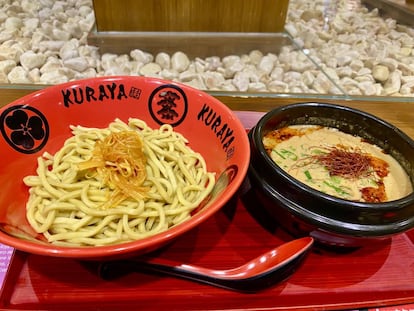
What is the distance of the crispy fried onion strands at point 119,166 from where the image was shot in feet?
3.43

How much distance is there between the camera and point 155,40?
210 centimetres

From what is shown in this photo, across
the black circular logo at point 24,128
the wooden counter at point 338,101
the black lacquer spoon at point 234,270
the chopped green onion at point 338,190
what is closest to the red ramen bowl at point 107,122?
the black circular logo at point 24,128

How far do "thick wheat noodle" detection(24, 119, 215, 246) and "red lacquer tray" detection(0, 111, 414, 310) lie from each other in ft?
0.25

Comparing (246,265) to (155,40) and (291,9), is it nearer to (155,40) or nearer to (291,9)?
(155,40)

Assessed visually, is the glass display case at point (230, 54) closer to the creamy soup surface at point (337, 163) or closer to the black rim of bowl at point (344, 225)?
the creamy soup surface at point (337, 163)

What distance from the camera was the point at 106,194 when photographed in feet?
3.47

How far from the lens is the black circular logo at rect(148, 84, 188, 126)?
1.29 meters

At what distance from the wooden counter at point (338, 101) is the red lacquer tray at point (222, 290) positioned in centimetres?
72

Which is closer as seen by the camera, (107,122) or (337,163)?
(337,163)

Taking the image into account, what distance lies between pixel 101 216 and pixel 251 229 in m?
0.42

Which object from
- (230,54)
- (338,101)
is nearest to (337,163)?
(338,101)

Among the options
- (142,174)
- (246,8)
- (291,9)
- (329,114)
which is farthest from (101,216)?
(291,9)

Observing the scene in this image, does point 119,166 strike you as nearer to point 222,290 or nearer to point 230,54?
point 222,290

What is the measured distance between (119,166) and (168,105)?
348 mm
